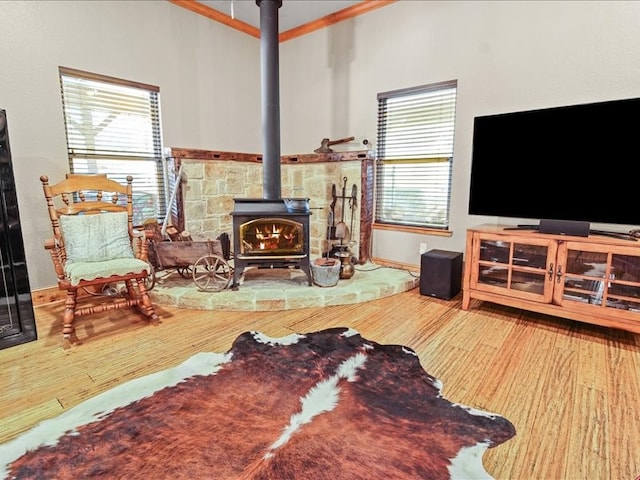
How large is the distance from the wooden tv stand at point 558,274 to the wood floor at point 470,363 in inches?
7.2

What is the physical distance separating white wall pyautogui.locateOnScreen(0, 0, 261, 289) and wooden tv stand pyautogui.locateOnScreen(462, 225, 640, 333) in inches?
127

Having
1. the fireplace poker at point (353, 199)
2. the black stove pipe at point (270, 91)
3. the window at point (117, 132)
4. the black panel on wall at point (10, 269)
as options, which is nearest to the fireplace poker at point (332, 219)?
the fireplace poker at point (353, 199)

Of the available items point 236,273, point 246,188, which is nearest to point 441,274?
point 236,273

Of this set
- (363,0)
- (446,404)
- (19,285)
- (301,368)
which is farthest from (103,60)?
(446,404)

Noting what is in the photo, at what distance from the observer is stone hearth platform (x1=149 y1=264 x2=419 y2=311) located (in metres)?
2.98

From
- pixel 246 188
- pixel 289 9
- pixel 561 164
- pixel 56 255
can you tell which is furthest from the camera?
pixel 246 188

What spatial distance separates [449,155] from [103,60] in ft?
11.3

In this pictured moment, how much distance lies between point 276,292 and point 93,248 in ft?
4.79

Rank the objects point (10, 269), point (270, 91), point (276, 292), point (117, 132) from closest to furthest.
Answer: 1. point (10, 269)
2. point (276, 292)
3. point (270, 91)
4. point (117, 132)

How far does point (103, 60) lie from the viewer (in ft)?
10.8

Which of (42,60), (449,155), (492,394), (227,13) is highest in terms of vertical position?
(227,13)

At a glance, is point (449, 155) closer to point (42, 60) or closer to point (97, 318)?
point (97, 318)

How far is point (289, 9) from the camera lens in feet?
13.1

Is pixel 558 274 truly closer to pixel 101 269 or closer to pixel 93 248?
pixel 101 269
